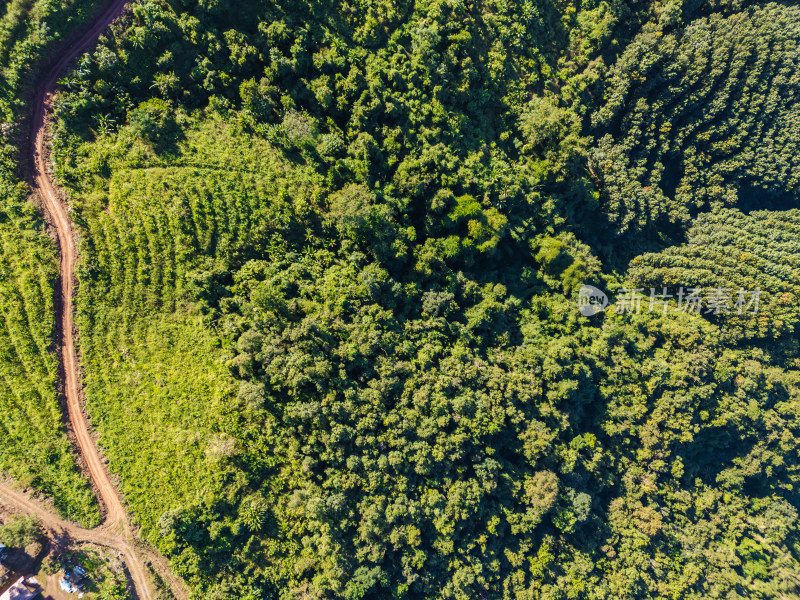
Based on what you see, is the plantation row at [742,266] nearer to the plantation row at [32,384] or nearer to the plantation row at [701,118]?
the plantation row at [701,118]

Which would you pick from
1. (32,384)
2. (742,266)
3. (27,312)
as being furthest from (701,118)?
(32,384)

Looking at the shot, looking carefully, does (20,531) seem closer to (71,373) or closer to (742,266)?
(71,373)

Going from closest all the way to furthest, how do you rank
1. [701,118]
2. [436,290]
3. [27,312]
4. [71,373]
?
[27,312] → [71,373] → [436,290] → [701,118]

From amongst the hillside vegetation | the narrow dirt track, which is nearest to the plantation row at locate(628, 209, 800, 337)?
the narrow dirt track

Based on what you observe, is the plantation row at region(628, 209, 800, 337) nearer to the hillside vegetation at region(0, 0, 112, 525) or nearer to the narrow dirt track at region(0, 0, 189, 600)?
the narrow dirt track at region(0, 0, 189, 600)

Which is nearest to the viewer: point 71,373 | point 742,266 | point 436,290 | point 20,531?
point 20,531
